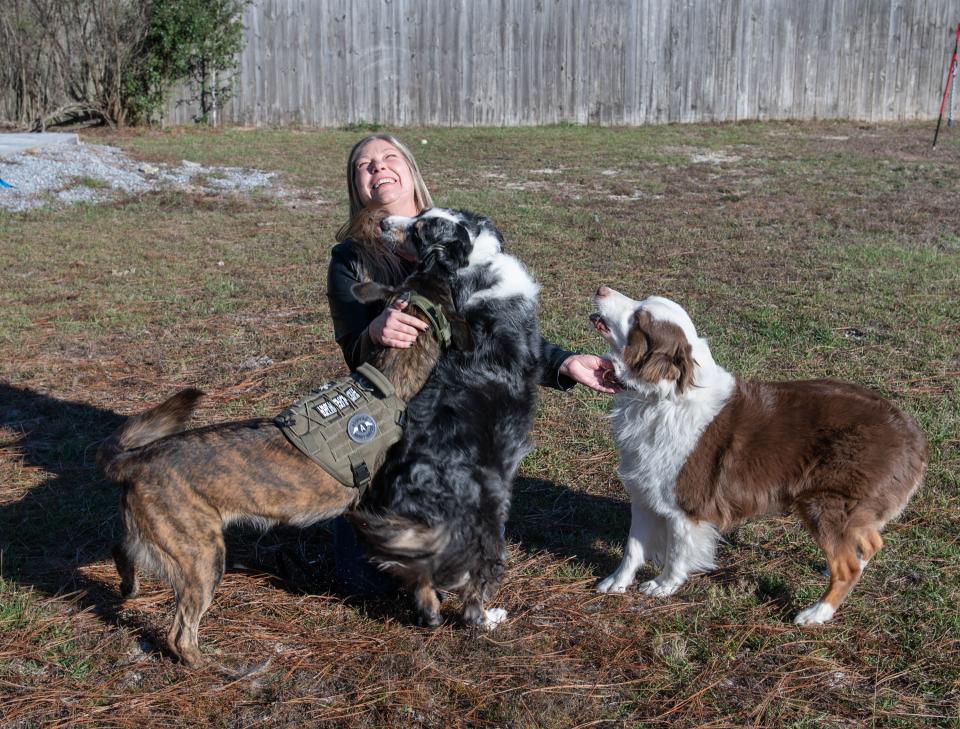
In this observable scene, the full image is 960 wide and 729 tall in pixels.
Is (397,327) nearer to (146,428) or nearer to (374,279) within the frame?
(374,279)

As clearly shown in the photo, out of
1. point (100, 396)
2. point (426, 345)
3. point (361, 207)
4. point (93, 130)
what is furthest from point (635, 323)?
point (93, 130)

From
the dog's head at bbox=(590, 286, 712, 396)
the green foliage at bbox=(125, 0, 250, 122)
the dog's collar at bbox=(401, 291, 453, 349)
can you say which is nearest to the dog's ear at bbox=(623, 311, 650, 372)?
the dog's head at bbox=(590, 286, 712, 396)

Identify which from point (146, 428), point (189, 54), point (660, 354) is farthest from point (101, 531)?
point (189, 54)

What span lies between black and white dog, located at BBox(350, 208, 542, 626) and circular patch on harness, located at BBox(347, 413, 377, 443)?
0.14m

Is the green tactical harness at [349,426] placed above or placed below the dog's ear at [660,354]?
below

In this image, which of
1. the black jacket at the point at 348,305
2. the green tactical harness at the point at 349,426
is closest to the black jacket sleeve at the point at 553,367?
the black jacket at the point at 348,305

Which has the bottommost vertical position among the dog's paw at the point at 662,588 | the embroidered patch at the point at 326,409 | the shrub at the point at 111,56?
the dog's paw at the point at 662,588

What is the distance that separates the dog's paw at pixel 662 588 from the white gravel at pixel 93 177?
10268mm

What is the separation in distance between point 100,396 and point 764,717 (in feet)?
14.6

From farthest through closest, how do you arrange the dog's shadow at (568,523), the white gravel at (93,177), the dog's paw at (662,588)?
the white gravel at (93,177) → the dog's shadow at (568,523) → the dog's paw at (662,588)

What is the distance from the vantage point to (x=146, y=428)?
315 centimetres

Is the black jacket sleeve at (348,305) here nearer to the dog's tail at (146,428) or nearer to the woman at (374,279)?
the woman at (374,279)

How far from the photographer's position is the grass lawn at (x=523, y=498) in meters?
3.01

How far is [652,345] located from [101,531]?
8.84 ft
